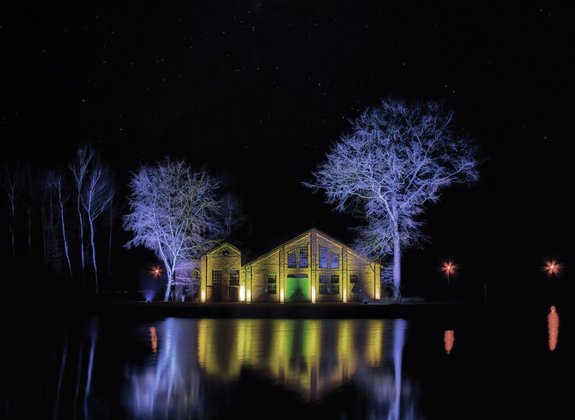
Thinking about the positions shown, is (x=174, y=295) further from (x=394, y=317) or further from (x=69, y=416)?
(x=69, y=416)

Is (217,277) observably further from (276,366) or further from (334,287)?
(276,366)

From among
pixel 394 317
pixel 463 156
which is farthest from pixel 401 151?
pixel 394 317

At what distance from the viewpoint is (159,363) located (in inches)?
608

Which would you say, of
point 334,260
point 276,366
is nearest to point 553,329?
point 276,366

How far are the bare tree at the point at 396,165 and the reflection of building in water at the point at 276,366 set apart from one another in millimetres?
16372

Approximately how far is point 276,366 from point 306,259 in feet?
110

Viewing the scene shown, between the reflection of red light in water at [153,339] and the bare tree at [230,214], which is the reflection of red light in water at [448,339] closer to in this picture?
the reflection of red light in water at [153,339]

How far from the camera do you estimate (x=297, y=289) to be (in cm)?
4803

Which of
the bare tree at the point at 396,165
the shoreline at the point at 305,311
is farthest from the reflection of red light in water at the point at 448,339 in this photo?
the bare tree at the point at 396,165

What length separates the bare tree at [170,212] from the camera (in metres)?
47.5

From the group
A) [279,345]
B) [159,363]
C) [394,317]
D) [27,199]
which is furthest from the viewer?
[27,199]

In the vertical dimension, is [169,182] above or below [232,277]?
above

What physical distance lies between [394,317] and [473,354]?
15.9 metres

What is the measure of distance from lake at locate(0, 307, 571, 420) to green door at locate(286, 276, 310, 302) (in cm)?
2274
